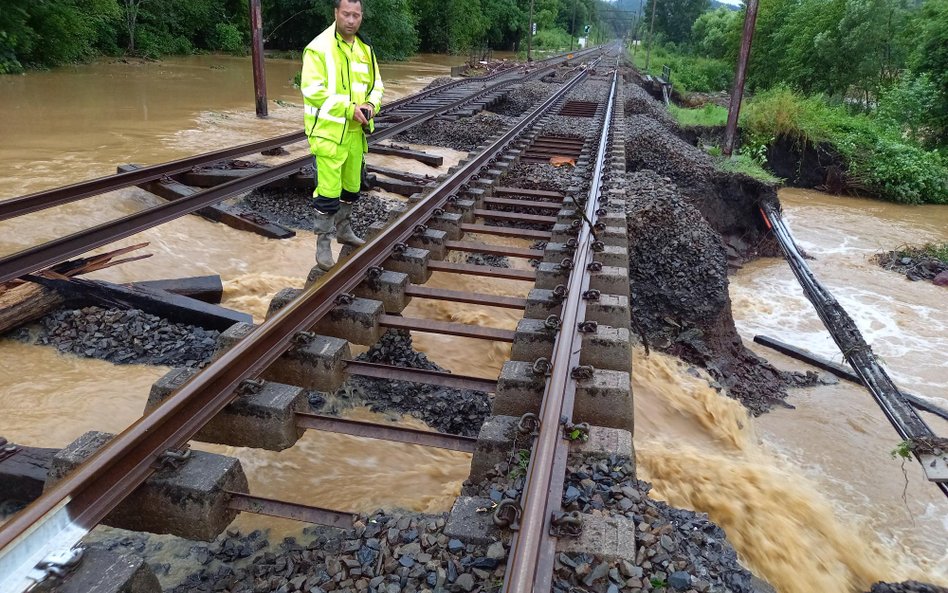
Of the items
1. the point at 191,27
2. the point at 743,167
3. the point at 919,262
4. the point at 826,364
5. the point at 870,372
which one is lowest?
the point at 826,364

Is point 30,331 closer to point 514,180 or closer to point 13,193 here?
point 13,193

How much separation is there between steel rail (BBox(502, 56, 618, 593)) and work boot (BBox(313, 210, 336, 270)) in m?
1.90

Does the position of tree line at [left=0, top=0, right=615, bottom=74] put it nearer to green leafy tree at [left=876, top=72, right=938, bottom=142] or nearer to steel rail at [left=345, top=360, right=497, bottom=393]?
steel rail at [left=345, top=360, right=497, bottom=393]

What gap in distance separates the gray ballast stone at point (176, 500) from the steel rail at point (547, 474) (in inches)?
42.1

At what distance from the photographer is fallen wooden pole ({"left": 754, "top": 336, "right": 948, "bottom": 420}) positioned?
650 centimetres

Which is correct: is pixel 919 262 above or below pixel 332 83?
below

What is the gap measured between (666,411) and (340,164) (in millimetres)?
3084

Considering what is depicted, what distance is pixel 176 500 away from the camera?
2.19 metres

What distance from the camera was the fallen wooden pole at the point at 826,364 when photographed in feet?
21.3

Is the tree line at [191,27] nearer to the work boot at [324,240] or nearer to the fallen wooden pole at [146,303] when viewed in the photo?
the fallen wooden pole at [146,303]

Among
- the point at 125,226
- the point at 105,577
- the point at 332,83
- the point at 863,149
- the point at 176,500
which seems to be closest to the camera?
the point at 105,577

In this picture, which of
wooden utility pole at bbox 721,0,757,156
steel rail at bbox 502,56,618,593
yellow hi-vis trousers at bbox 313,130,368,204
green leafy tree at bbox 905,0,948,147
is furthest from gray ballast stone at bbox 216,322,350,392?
green leafy tree at bbox 905,0,948,147

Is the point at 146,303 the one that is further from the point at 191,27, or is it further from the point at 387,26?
the point at 191,27

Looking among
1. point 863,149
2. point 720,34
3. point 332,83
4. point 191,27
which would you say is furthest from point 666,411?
point 720,34
